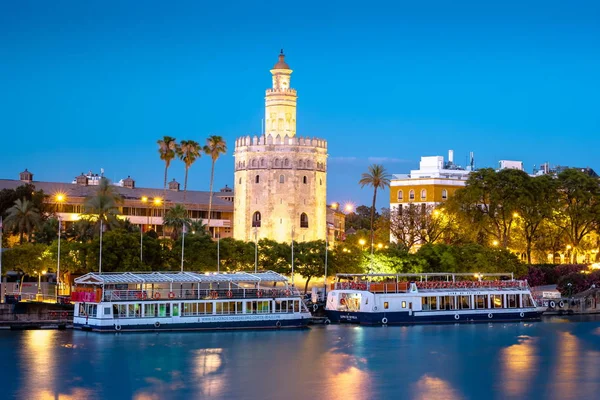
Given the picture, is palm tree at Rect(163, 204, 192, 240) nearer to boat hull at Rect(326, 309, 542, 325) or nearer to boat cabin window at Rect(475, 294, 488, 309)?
boat hull at Rect(326, 309, 542, 325)

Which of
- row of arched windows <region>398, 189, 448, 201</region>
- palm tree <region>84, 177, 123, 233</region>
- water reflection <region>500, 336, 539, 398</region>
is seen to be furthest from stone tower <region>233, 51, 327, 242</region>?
water reflection <region>500, 336, 539, 398</region>

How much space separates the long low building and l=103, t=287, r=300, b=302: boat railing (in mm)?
32906

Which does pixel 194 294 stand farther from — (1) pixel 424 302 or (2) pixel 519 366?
(2) pixel 519 366

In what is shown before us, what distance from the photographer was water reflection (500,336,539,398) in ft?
171

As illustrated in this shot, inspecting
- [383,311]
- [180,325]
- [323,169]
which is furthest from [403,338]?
[323,169]

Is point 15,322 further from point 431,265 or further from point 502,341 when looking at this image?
point 431,265

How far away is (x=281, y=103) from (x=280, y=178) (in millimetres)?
6247

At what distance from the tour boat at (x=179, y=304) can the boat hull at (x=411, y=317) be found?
337 cm

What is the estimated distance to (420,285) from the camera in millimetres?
73500

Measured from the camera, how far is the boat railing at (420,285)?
72125 millimetres

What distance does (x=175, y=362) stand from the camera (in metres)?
56.8

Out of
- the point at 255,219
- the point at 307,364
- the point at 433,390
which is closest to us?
the point at 433,390

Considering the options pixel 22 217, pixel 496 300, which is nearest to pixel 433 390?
pixel 496 300

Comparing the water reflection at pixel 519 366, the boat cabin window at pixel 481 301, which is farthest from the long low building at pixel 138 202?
the water reflection at pixel 519 366
